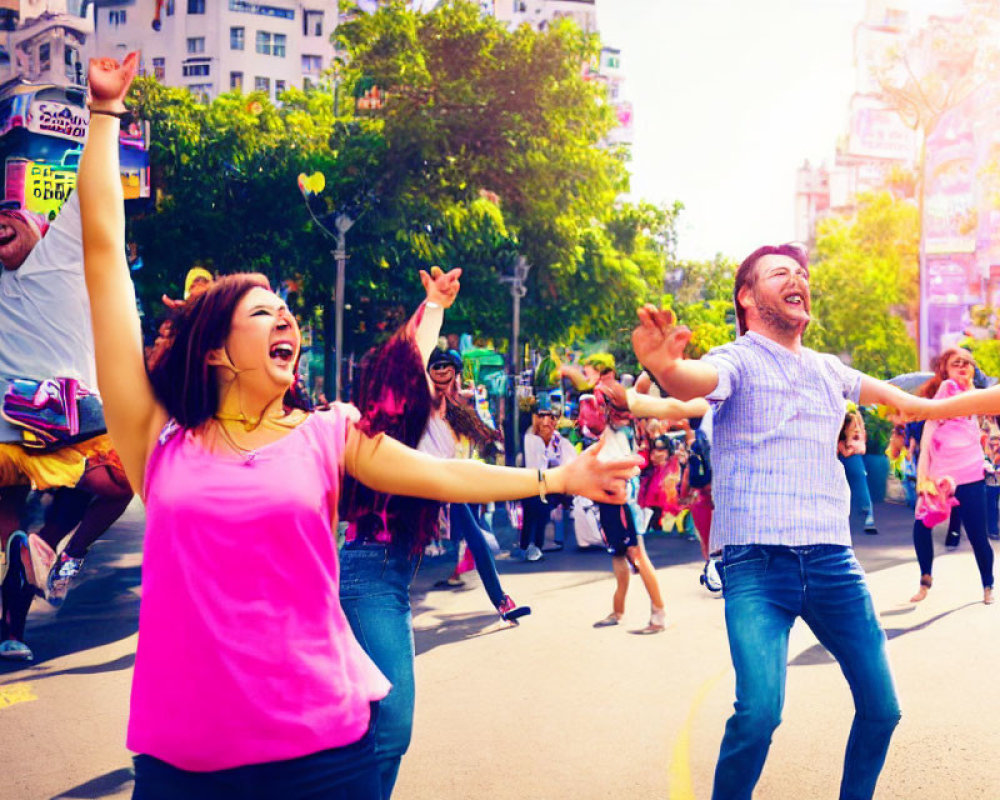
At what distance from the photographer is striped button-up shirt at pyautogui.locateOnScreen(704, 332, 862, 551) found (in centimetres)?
362

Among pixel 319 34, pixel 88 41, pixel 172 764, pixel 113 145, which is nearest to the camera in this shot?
pixel 172 764

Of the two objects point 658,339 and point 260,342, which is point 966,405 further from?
point 260,342

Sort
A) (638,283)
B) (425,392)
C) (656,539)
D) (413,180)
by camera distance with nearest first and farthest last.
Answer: (425,392) < (656,539) < (413,180) < (638,283)

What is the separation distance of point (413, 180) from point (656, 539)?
1098 centimetres

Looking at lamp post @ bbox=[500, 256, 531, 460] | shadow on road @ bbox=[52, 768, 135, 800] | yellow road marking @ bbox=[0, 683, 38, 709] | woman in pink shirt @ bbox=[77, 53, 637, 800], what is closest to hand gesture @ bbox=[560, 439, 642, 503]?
woman in pink shirt @ bbox=[77, 53, 637, 800]

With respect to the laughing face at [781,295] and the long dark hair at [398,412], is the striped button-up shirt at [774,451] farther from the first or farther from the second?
the long dark hair at [398,412]

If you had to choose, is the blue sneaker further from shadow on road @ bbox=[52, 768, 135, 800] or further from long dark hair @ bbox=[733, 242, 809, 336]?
long dark hair @ bbox=[733, 242, 809, 336]

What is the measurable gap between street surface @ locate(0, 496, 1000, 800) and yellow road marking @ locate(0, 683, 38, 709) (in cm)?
2

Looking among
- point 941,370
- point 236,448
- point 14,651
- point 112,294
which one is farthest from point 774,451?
point 14,651

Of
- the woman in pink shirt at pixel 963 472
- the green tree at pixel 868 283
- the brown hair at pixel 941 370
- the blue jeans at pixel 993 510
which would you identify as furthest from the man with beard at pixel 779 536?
the green tree at pixel 868 283

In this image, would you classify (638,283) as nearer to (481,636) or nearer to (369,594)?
(481,636)

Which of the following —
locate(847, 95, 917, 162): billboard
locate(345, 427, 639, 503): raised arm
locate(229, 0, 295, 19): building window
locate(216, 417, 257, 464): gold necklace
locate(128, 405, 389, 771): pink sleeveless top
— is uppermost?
locate(229, 0, 295, 19): building window

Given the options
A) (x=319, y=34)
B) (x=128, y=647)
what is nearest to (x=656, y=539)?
(x=128, y=647)

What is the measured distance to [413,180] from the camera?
74.4ft
